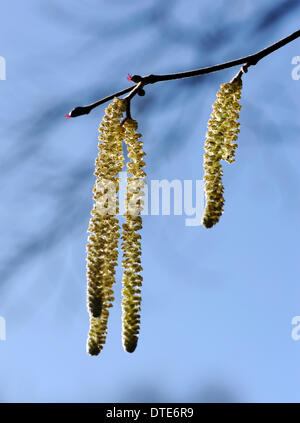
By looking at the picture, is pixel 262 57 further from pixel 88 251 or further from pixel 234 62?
pixel 88 251

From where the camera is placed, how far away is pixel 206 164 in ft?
4.64

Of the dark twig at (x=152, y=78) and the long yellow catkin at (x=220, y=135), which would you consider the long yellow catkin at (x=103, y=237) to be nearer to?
the dark twig at (x=152, y=78)

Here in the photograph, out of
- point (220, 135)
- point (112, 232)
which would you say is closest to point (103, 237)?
point (112, 232)

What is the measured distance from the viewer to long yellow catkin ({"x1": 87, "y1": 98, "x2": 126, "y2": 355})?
1.35m

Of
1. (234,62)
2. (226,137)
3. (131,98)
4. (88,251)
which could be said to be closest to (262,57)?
(234,62)


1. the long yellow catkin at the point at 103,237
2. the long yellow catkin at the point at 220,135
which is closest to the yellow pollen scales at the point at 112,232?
the long yellow catkin at the point at 103,237

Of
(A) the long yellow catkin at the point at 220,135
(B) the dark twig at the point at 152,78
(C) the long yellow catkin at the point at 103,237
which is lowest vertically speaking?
(C) the long yellow catkin at the point at 103,237

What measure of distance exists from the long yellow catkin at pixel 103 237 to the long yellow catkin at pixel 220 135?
0.61 ft

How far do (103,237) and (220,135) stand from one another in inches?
13.1

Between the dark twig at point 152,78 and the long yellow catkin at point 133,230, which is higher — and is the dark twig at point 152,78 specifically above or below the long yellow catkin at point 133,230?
above

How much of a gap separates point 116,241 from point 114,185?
0.38 feet

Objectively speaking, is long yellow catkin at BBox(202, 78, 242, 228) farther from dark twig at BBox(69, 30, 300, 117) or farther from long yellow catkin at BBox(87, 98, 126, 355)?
long yellow catkin at BBox(87, 98, 126, 355)

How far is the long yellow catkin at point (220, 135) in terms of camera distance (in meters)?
1.40

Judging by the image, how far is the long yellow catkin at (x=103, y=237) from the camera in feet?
4.43
